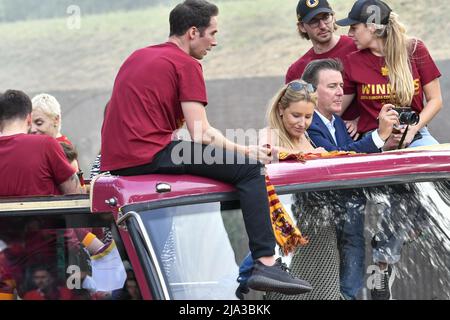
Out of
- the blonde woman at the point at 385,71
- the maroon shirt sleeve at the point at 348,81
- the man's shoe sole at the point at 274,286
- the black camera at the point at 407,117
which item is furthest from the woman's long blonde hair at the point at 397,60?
the man's shoe sole at the point at 274,286

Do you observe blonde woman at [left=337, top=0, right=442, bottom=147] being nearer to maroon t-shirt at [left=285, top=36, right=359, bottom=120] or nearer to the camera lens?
maroon t-shirt at [left=285, top=36, right=359, bottom=120]

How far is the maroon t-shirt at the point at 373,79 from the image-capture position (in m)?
5.96

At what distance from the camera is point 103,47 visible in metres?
19.5

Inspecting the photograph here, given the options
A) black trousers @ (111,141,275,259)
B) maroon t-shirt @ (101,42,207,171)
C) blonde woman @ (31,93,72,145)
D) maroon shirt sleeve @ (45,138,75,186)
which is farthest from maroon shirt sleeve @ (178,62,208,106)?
blonde woman @ (31,93,72,145)

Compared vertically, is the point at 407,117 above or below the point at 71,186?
above

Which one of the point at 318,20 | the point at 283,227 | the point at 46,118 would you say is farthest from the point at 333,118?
the point at 46,118

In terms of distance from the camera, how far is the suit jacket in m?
5.30

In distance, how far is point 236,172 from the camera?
159 inches

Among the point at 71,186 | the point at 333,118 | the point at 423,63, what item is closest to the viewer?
the point at 71,186

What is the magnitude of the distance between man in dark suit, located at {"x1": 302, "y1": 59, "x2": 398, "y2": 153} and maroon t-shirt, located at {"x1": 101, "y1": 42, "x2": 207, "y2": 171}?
106 cm

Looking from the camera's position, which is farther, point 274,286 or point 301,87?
point 301,87

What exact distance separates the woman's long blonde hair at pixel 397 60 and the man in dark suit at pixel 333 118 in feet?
1.03

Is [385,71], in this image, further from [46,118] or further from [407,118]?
[46,118]

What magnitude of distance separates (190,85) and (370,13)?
1.93 m
